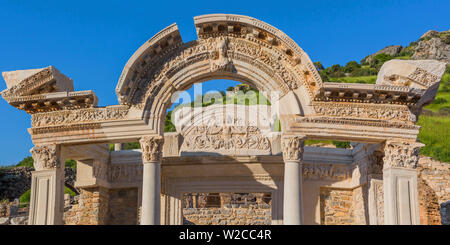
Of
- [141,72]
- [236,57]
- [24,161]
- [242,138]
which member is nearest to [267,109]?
[242,138]

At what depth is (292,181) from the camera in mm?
11492

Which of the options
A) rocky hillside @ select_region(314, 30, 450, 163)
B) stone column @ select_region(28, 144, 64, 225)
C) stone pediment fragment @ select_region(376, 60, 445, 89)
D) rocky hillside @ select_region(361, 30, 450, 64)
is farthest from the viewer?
rocky hillside @ select_region(361, 30, 450, 64)

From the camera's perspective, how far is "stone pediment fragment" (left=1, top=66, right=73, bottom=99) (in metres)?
12.3

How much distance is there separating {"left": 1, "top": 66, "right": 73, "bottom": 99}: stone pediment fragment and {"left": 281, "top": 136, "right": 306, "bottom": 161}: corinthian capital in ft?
17.5

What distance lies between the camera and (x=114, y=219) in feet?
49.1

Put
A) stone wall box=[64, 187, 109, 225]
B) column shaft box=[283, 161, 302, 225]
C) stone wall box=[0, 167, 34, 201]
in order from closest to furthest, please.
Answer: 1. column shaft box=[283, 161, 302, 225]
2. stone wall box=[64, 187, 109, 225]
3. stone wall box=[0, 167, 34, 201]

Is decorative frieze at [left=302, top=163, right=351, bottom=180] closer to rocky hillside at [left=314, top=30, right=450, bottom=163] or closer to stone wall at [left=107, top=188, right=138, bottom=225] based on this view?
stone wall at [left=107, top=188, right=138, bottom=225]

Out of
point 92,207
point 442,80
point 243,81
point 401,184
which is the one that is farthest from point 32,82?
point 442,80

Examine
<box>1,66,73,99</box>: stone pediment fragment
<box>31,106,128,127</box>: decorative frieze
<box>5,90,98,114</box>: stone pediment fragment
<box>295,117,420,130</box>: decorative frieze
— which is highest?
<box>1,66,73,99</box>: stone pediment fragment

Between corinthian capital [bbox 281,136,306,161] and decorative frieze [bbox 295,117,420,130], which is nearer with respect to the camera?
corinthian capital [bbox 281,136,306,161]

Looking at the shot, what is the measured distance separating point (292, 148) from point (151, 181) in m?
3.10

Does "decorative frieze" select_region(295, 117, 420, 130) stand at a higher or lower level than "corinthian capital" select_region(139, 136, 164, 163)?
higher

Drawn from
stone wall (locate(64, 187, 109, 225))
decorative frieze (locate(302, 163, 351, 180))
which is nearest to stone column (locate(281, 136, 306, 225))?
decorative frieze (locate(302, 163, 351, 180))

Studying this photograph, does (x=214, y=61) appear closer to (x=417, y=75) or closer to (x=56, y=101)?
(x=56, y=101)
